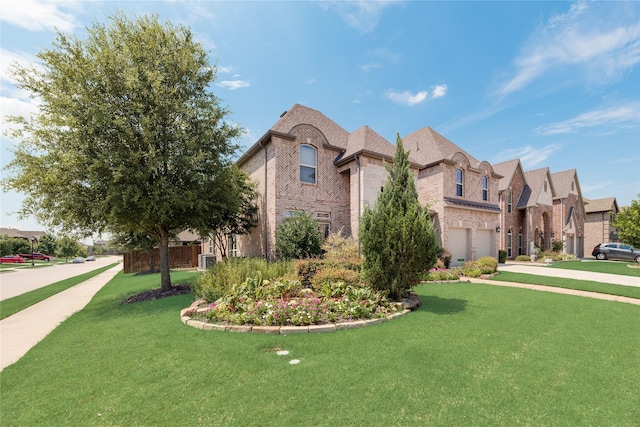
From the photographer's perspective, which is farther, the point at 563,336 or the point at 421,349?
the point at 563,336

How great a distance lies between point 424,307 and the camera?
7293 millimetres

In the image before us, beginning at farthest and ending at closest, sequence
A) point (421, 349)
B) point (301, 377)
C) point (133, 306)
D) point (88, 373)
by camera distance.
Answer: point (133, 306) → point (421, 349) → point (88, 373) → point (301, 377)

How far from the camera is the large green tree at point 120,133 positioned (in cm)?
854

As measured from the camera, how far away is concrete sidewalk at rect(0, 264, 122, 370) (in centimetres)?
525

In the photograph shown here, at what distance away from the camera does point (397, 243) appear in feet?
23.5

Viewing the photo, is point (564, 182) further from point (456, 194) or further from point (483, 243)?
point (456, 194)

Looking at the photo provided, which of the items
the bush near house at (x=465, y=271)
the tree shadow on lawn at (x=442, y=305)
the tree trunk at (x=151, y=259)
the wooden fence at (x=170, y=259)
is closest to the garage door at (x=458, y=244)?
the bush near house at (x=465, y=271)

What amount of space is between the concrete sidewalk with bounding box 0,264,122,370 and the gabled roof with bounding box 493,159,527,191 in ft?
93.0

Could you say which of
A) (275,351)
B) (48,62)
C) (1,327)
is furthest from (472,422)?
(48,62)

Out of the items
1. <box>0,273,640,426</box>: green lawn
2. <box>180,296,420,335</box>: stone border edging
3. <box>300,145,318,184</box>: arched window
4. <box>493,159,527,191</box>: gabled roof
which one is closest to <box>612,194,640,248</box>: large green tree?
<box>493,159,527,191</box>: gabled roof

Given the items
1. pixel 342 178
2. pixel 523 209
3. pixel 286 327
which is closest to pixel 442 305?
pixel 286 327

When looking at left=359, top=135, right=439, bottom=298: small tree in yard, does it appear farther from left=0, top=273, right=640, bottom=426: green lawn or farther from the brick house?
the brick house

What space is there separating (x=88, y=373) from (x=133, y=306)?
16.4 feet

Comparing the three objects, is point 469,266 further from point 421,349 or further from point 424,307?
point 421,349
